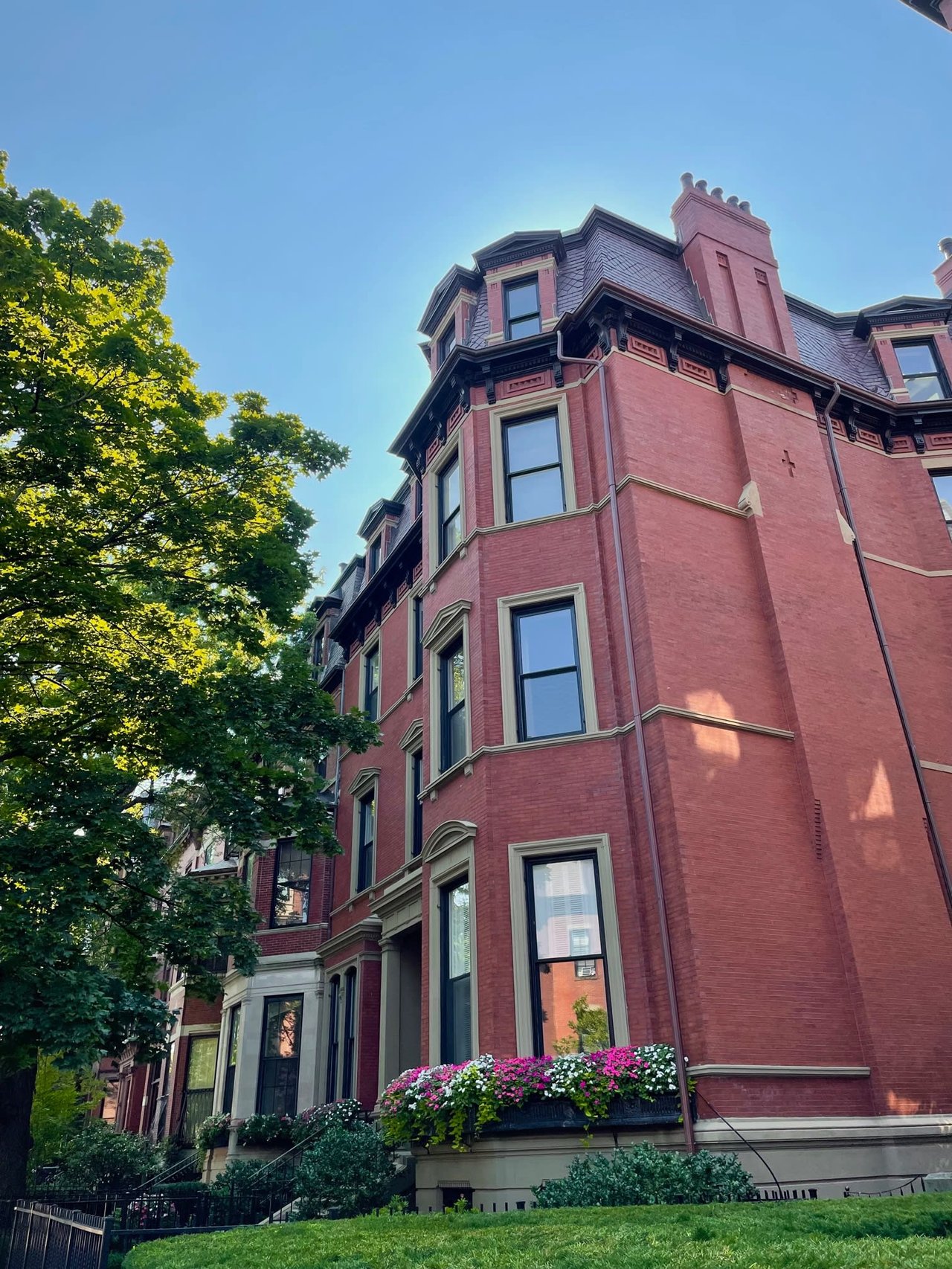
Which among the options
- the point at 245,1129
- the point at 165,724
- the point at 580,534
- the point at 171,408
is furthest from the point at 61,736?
the point at 245,1129

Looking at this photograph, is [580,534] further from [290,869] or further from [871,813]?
[290,869]

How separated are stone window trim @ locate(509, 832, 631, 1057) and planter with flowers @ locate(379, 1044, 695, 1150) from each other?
387mm

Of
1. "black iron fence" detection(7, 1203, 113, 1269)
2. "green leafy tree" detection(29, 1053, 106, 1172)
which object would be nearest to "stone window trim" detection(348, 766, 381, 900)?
"green leafy tree" detection(29, 1053, 106, 1172)

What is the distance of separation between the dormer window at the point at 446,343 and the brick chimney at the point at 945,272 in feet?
39.8

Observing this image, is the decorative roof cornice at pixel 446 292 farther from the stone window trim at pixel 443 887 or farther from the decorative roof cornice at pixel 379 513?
the stone window trim at pixel 443 887

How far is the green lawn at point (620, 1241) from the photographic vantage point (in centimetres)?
525

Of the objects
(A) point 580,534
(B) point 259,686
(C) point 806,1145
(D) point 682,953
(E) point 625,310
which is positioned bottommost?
(C) point 806,1145

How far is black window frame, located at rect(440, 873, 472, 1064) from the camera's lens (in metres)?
12.6

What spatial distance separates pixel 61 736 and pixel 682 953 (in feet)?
29.6

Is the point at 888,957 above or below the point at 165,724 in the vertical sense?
below

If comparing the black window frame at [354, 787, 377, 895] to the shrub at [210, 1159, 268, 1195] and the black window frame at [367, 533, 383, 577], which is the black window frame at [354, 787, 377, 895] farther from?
the black window frame at [367, 533, 383, 577]

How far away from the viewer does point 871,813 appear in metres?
12.9

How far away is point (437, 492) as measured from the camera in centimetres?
1758

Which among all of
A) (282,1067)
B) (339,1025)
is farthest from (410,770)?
(282,1067)
